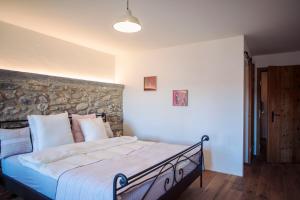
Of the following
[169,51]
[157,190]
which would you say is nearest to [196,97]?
[169,51]

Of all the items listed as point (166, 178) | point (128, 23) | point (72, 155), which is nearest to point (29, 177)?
point (72, 155)

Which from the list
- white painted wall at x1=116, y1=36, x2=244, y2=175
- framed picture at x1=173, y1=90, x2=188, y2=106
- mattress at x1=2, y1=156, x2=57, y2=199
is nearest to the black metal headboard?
mattress at x1=2, y1=156, x2=57, y2=199

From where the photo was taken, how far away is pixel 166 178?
2.02m

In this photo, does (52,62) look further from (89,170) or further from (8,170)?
(89,170)

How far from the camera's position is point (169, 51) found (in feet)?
13.5

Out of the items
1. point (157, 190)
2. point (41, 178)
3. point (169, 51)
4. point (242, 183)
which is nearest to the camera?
point (157, 190)

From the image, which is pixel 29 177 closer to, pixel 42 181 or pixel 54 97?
pixel 42 181

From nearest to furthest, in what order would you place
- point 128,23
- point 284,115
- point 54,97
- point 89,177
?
point 89,177, point 128,23, point 54,97, point 284,115

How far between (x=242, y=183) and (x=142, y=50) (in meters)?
3.16

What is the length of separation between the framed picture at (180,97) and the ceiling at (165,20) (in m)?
0.95

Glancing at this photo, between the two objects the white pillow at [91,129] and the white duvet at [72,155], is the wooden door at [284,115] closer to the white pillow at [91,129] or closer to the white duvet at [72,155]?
the white duvet at [72,155]

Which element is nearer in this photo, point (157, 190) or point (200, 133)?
point (157, 190)

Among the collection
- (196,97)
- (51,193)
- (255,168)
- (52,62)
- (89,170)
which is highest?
(52,62)

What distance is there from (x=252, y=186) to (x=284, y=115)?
2099 millimetres
